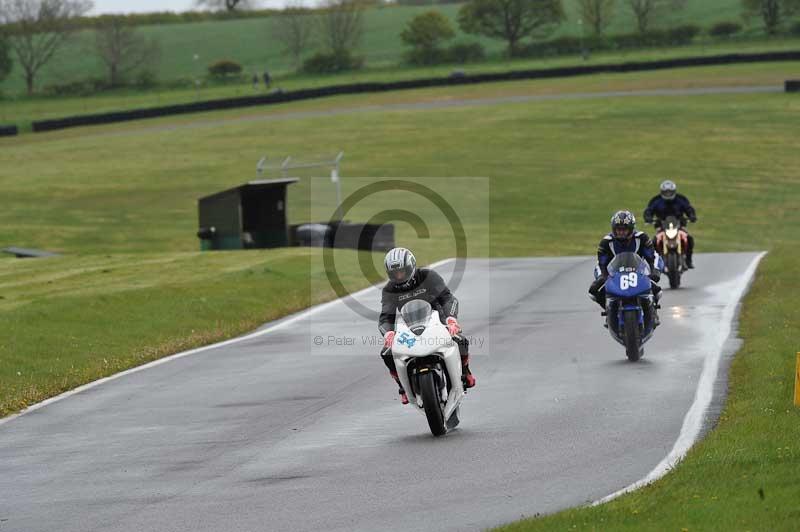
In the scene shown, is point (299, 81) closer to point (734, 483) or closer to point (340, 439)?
point (340, 439)

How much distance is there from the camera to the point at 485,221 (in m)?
46.1

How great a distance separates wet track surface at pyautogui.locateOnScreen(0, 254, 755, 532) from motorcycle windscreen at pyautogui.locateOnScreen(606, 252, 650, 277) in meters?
1.09

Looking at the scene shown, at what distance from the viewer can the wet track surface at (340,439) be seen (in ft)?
29.8

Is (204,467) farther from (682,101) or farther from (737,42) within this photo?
(737,42)

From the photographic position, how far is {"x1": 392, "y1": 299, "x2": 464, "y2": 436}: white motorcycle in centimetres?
1144

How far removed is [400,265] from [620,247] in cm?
612

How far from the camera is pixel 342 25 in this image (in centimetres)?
11812

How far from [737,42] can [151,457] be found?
96.8 metres

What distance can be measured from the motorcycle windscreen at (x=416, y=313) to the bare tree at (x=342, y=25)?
4109 inches
